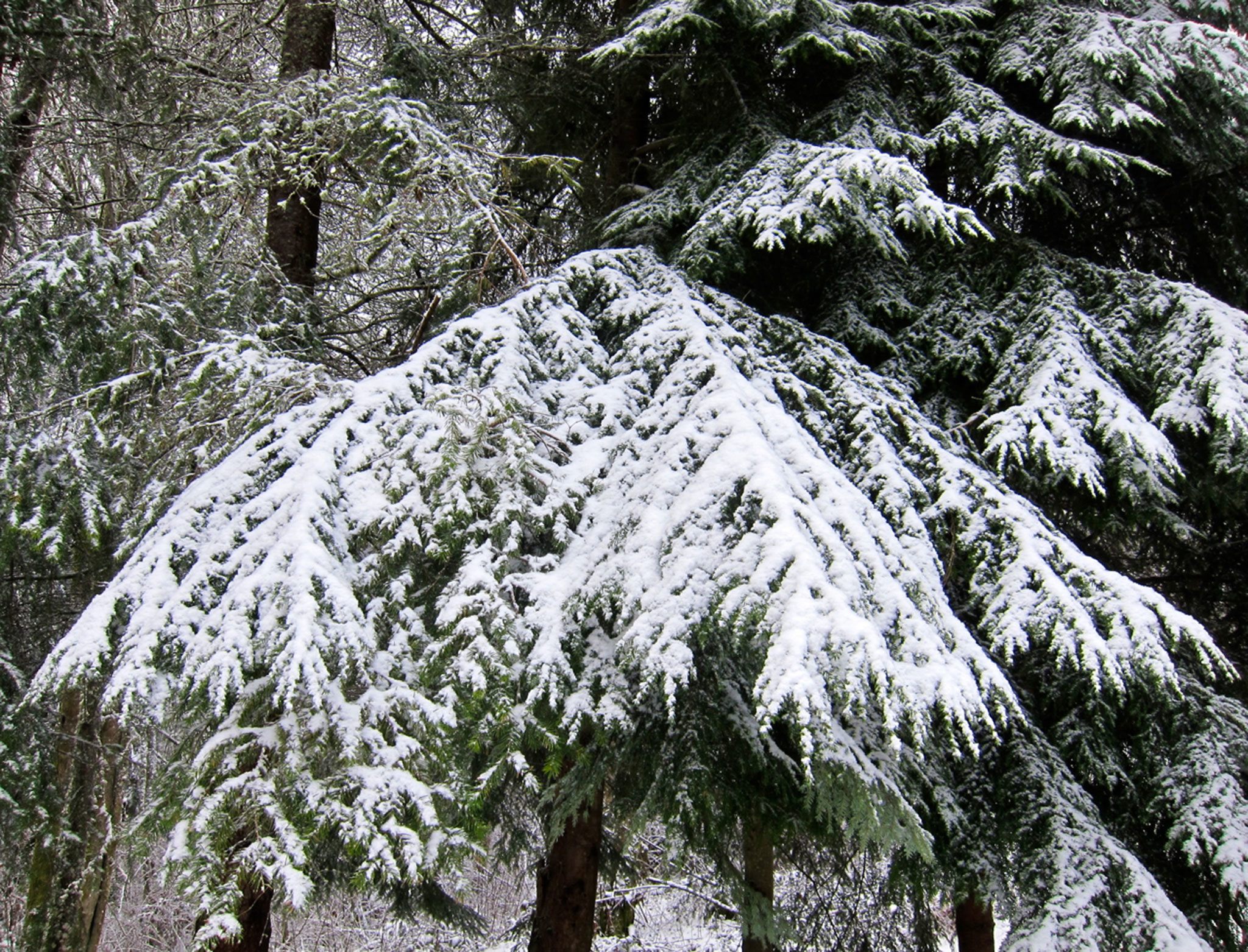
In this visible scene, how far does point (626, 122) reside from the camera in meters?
6.46

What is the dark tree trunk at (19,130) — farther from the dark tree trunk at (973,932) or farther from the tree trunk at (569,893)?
the dark tree trunk at (973,932)

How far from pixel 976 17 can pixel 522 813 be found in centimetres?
592

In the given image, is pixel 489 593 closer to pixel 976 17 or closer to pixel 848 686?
pixel 848 686

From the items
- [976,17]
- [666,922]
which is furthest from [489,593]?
[666,922]

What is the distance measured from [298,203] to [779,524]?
15.1 feet

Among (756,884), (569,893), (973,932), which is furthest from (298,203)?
(973,932)

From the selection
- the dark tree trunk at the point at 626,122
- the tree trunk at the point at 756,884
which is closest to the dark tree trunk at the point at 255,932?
the tree trunk at the point at 756,884

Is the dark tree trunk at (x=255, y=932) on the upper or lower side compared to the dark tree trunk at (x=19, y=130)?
lower

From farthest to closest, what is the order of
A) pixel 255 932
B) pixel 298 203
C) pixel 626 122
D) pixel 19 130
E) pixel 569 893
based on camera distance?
pixel 626 122 → pixel 298 203 → pixel 569 893 → pixel 19 130 → pixel 255 932

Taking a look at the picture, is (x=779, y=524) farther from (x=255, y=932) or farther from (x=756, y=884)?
(x=756, y=884)

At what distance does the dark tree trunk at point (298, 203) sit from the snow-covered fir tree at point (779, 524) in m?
0.43

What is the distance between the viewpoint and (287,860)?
2.25 m

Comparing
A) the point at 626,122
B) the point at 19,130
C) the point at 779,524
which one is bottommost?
the point at 779,524

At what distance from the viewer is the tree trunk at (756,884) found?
357cm
